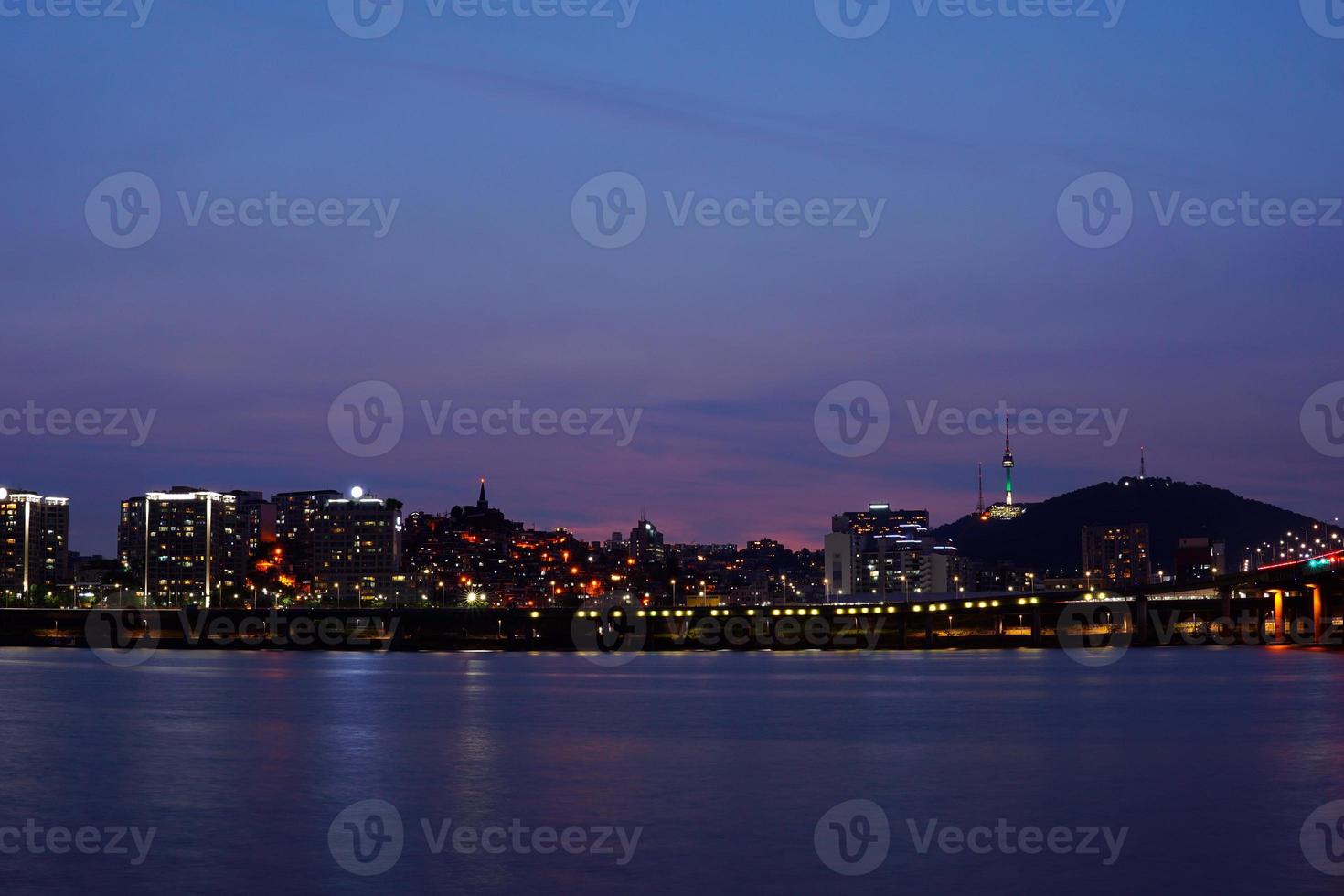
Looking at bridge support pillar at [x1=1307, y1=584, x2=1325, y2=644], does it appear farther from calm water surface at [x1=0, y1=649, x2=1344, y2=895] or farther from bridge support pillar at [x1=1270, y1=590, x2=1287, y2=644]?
calm water surface at [x1=0, y1=649, x2=1344, y2=895]

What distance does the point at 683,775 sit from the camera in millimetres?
48031

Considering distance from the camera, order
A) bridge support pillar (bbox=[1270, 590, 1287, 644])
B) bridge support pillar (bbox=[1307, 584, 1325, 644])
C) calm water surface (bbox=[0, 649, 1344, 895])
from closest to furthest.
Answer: calm water surface (bbox=[0, 649, 1344, 895]) → bridge support pillar (bbox=[1307, 584, 1325, 644]) → bridge support pillar (bbox=[1270, 590, 1287, 644])

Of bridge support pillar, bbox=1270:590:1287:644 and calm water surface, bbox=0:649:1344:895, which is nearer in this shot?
calm water surface, bbox=0:649:1344:895

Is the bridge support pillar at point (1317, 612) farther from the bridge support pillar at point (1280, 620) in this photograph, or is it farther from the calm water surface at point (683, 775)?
the calm water surface at point (683, 775)

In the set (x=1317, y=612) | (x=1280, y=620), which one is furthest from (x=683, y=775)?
(x=1280, y=620)

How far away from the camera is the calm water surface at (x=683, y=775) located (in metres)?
31.5

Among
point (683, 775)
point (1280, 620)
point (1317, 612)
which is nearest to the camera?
point (683, 775)

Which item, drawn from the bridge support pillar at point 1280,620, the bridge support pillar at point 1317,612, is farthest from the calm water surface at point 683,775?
the bridge support pillar at point 1280,620

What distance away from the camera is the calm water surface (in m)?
31.5

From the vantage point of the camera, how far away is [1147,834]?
36406 millimetres

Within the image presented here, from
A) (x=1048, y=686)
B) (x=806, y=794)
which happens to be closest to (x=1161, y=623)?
(x=1048, y=686)

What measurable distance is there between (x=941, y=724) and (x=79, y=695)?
179 feet

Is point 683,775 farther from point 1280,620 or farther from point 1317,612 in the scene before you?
point 1280,620

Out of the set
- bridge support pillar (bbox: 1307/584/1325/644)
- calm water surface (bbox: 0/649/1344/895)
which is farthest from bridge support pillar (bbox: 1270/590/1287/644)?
calm water surface (bbox: 0/649/1344/895)
